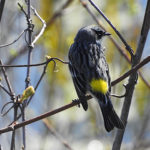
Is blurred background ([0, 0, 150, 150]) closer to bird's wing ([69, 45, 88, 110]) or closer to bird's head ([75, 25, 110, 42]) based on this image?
bird's head ([75, 25, 110, 42])

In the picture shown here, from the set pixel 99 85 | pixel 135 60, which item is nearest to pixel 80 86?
pixel 99 85

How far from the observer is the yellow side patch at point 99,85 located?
12.5ft

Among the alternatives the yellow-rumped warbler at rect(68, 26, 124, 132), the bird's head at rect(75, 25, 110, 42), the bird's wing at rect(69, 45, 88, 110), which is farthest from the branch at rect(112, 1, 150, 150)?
the bird's head at rect(75, 25, 110, 42)

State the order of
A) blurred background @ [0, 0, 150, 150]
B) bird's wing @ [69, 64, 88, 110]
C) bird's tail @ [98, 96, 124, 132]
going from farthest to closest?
blurred background @ [0, 0, 150, 150] < bird's wing @ [69, 64, 88, 110] < bird's tail @ [98, 96, 124, 132]

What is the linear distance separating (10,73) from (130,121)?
17.7 ft

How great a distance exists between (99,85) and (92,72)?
242mm

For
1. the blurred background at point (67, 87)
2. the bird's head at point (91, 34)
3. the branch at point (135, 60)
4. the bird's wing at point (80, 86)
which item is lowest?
the branch at point (135, 60)

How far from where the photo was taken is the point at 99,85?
387 cm

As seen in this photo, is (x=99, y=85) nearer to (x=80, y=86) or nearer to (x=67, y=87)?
(x=80, y=86)

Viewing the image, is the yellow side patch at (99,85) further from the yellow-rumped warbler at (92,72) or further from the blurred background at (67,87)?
the blurred background at (67,87)

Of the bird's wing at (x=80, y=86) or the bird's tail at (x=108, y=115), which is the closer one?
the bird's tail at (x=108, y=115)

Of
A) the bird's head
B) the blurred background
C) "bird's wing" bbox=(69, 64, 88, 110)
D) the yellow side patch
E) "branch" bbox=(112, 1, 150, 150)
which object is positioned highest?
the blurred background

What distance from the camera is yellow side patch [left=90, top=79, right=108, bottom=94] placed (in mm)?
3816

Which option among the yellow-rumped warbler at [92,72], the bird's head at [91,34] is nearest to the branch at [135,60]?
the yellow-rumped warbler at [92,72]
